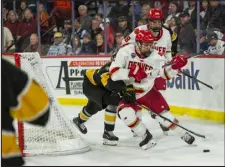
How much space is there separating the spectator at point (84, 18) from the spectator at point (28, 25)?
2.13 feet

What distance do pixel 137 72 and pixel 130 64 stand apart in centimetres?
8

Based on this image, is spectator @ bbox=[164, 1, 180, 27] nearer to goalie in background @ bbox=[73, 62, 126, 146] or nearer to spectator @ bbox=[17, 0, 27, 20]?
spectator @ bbox=[17, 0, 27, 20]

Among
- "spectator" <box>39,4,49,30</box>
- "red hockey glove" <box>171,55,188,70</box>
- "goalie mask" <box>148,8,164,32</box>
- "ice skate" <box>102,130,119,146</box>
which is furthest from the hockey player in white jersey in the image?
"spectator" <box>39,4,49,30</box>

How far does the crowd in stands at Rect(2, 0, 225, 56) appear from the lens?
6.05m

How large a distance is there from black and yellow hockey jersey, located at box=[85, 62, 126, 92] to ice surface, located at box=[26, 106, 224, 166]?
1.56 ft

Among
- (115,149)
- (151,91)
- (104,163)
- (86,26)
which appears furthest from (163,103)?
(86,26)

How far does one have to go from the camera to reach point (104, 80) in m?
4.12

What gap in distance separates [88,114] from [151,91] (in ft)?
1.85

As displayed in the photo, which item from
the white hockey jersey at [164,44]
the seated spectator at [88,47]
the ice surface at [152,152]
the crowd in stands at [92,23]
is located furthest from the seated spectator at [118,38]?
the white hockey jersey at [164,44]

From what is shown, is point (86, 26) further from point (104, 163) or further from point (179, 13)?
point (104, 163)

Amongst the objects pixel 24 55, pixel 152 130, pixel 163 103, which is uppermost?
pixel 24 55

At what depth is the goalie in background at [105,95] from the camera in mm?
4055

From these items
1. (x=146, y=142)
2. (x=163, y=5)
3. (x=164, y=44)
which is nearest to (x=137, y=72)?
(x=146, y=142)

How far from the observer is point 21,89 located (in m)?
1.37
